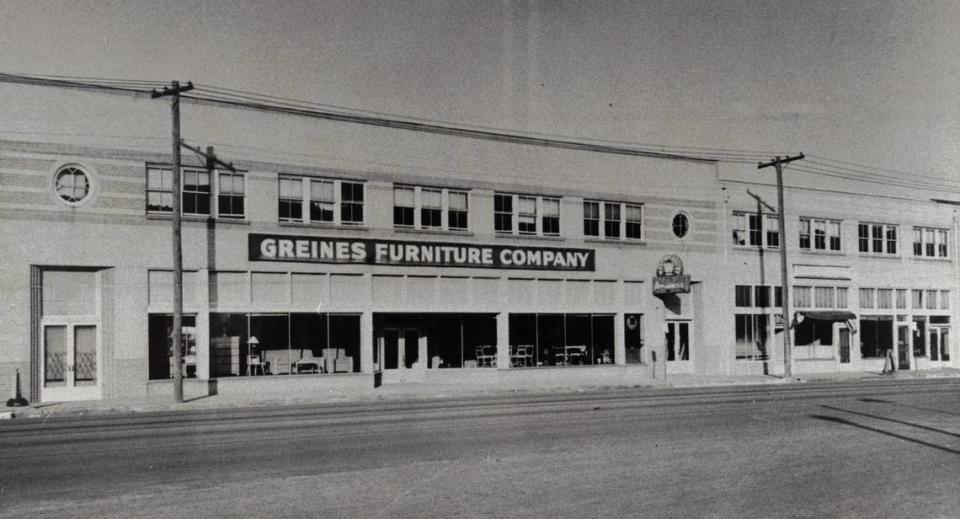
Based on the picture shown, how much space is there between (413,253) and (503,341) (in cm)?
499

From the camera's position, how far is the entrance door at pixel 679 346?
118 ft

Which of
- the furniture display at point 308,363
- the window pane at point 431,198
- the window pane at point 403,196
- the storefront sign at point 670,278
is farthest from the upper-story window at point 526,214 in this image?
the furniture display at point 308,363

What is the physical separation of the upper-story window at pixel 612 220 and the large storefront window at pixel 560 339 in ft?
11.5

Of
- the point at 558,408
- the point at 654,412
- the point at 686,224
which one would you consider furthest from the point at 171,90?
the point at 686,224

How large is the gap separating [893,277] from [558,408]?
29.3 metres

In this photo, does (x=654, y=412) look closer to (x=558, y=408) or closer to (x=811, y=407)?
(x=558, y=408)

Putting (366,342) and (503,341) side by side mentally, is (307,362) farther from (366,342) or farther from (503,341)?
(503,341)

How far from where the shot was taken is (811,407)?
20.1 m

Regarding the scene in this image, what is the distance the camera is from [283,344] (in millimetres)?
27844

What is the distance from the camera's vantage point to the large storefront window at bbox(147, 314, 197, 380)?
1021 inches

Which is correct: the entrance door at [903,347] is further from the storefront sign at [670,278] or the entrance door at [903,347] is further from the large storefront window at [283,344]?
the large storefront window at [283,344]

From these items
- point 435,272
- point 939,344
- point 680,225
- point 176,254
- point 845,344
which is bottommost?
point 939,344

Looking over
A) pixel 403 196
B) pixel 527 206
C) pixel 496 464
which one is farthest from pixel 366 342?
pixel 496 464

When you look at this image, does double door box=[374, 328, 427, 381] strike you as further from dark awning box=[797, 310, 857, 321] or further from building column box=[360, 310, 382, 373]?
dark awning box=[797, 310, 857, 321]
